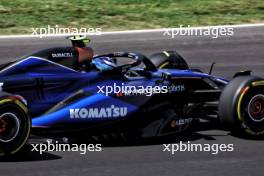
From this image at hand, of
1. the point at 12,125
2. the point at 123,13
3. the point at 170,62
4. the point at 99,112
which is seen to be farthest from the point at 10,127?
the point at 123,13

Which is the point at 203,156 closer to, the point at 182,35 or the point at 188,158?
the point at 188,158

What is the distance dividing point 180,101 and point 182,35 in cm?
647

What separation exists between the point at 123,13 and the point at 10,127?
961 centimetres

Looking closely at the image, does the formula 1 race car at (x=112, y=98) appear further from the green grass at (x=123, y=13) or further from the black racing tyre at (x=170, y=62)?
the green grass at (x=123, y=13)

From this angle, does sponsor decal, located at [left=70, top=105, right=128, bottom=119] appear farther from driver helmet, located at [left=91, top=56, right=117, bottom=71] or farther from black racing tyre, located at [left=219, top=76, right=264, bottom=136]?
black racing tyre, located at [left=219, top=76, right=264, bottom=136]

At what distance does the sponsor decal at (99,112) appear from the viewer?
8.80 metres

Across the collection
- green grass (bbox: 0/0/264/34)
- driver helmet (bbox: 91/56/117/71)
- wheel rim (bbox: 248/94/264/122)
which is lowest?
green grass (bbox: 0/0/264/34)

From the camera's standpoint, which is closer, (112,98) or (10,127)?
(10,127)

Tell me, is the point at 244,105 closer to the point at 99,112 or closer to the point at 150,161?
the point at 150,161

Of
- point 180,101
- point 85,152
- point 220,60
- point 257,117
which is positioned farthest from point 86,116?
point 220,60

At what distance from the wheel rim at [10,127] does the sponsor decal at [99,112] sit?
2.72ft

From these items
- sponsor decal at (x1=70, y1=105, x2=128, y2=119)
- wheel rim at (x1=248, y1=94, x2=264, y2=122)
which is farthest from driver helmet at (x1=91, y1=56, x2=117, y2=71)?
wheel rim at (x1=248, y1=94, x2=264, y2=122)

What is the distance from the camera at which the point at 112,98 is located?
895 cm

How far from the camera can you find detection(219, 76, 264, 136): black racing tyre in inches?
359
